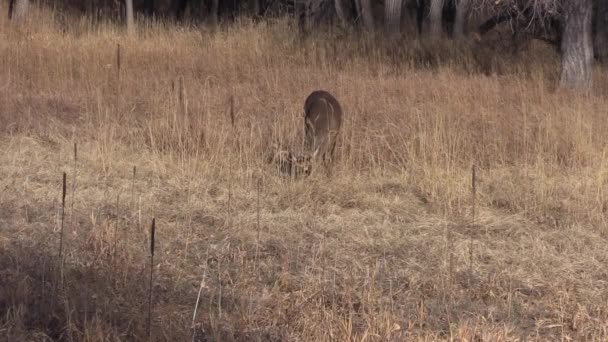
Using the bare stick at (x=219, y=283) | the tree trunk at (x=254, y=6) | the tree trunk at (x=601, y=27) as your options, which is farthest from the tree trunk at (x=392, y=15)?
the bare stick at (x=219, y=283)

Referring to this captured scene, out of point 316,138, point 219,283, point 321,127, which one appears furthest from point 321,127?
point 219,283

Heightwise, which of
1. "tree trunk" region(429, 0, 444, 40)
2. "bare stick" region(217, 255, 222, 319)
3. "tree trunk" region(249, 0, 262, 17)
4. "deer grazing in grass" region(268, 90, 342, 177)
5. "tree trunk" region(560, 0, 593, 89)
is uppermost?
"tree trunk" region(249, 0, 262, 17)

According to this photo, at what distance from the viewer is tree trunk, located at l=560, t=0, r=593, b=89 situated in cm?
1145

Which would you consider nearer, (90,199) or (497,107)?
(90,199)

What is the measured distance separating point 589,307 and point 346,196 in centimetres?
236

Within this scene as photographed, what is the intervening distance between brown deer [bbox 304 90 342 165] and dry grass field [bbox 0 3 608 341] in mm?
215

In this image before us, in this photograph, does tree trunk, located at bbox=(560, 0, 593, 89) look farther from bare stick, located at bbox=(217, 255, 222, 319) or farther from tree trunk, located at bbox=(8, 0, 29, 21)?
tree trunk, located at bbox=(8, 0, 29, 21)

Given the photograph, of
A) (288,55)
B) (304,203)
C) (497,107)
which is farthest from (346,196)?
(288,55)

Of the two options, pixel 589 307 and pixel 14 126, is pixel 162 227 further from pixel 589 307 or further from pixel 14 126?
pixel 14 126

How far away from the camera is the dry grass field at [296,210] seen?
4.38 meters

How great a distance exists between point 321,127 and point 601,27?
12.5m

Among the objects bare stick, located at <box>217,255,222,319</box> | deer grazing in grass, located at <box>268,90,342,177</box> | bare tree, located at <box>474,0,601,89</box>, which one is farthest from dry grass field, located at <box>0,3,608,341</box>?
bare tree, located at <box>474,0,601,89</box>

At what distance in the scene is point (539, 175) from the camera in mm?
7117

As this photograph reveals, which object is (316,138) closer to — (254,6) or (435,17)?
(435,17)
